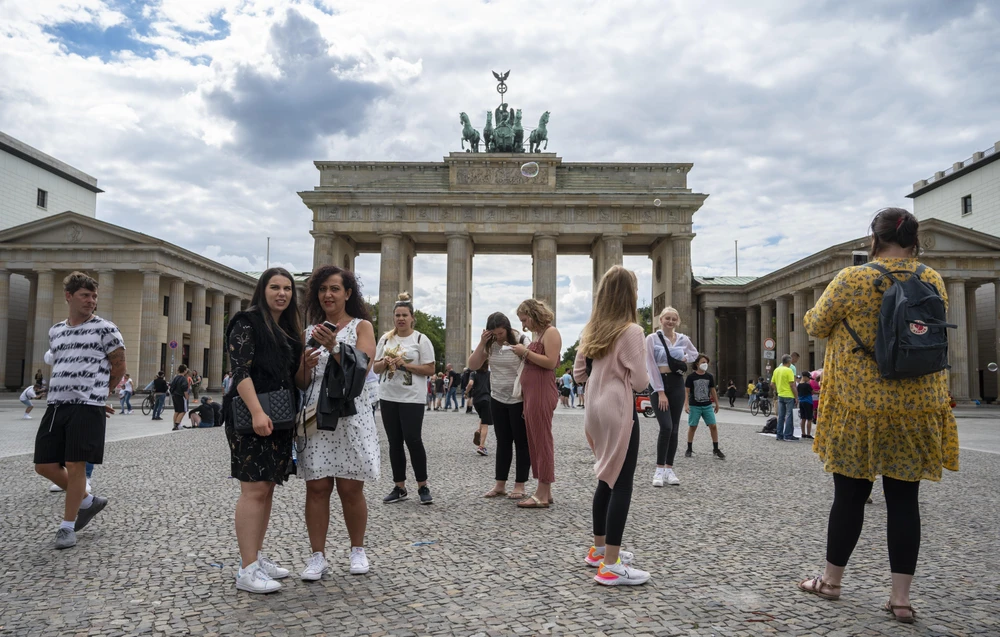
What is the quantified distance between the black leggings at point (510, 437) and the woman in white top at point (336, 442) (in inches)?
121

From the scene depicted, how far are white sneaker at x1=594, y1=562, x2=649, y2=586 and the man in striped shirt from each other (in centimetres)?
377

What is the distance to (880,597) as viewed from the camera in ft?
13.9

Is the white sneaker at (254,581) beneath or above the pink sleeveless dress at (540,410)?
beneath

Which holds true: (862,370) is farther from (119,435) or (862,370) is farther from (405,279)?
(405,279)

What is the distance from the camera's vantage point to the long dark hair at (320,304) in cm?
474

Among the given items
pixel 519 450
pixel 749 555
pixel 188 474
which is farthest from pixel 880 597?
pixel 188 474

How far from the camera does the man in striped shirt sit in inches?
222

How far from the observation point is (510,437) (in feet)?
26.3

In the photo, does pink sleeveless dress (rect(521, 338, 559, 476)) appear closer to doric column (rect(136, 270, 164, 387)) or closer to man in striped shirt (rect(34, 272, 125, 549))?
man in striped shirt (rect(34, 272, 125, 549))

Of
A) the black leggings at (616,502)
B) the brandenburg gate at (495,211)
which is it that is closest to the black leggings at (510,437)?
the black leggings at (616,502)

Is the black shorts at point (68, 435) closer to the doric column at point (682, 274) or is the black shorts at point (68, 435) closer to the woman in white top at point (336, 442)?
the woman in white top at point (336, 442)

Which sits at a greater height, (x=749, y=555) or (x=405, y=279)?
(x=405, y=279)

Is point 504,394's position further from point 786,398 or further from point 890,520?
point 786,398

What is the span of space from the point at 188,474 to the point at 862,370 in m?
8.28
